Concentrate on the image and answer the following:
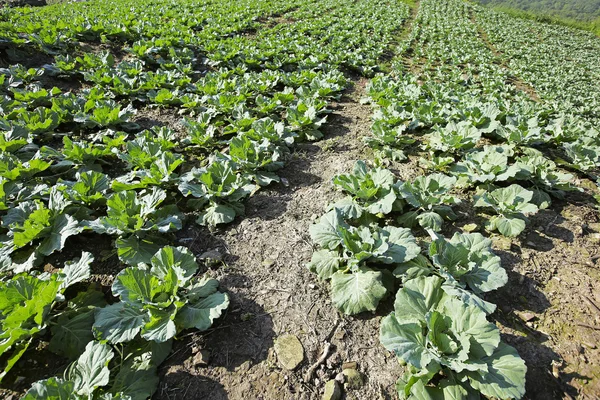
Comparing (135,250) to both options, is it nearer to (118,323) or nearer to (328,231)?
(118,323)

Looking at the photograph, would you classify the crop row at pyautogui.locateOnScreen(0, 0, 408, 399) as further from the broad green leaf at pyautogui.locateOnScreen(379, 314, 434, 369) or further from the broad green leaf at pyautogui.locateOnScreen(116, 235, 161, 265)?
the broad green leaf at pyautogui.locateOnScreen(379, 314, 434, 369)

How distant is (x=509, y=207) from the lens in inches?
153

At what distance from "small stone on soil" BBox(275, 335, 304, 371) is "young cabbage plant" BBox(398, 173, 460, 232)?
7.11ft

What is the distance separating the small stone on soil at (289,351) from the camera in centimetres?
259

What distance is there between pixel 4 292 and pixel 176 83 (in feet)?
22.7

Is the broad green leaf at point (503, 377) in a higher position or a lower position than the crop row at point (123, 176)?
lower

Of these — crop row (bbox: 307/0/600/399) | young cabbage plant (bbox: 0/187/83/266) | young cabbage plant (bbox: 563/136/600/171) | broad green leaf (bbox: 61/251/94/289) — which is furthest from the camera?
young cabbage plant (bbox: 563/136/600/171)

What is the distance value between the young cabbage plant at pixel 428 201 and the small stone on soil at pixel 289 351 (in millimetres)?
2167

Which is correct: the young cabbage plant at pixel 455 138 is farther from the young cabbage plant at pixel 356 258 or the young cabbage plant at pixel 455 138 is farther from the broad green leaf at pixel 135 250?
the broad green leaf at pixel 135 250

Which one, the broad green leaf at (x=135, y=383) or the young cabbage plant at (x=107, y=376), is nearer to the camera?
the young cabbage plant at (x=107, y=376)

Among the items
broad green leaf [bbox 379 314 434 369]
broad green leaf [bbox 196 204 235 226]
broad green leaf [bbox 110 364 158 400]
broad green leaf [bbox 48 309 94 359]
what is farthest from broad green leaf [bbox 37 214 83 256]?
broad green leaf [bbox 379 314 434 369]

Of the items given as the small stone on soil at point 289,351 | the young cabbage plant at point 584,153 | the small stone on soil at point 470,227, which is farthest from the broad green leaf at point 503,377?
→ the young cabbage plant at point 584,153

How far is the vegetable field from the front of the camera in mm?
2426

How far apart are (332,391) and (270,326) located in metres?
0.81
